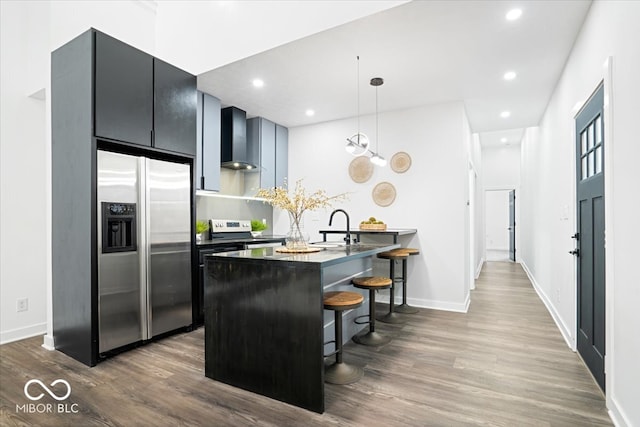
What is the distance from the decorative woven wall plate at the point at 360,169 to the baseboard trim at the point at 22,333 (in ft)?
14.0

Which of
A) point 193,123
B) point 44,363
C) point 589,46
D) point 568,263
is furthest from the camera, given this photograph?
point 193,123

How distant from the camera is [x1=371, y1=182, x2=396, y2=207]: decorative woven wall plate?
499cm

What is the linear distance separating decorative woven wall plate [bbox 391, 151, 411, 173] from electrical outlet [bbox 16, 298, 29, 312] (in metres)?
4.66

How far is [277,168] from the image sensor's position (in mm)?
5668

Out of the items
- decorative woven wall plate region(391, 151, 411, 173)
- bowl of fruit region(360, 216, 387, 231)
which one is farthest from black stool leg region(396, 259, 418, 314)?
decorative woven wall plate region(391, 151, 411, 173)

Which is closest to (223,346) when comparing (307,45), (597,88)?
(307,45)

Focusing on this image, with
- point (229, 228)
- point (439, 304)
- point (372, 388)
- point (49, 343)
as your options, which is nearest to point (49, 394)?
point (49, 343)

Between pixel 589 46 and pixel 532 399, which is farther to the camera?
pixel 589 46

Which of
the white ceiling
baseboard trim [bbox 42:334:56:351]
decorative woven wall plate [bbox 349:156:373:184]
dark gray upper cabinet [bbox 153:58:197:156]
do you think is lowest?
baseboard trim [bbox 42:334:56:351]

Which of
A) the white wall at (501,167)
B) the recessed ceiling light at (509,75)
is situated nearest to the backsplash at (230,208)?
the recessed ceiling light at (509,75)

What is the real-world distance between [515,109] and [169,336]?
17.4ft

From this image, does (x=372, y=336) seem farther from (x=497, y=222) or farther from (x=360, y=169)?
(x=497, y=222)

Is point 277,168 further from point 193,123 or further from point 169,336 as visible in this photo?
point 169,336

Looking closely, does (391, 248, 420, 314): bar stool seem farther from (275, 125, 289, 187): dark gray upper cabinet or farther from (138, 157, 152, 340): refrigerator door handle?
(138, 157, 152, 340): refrigerator door handle
